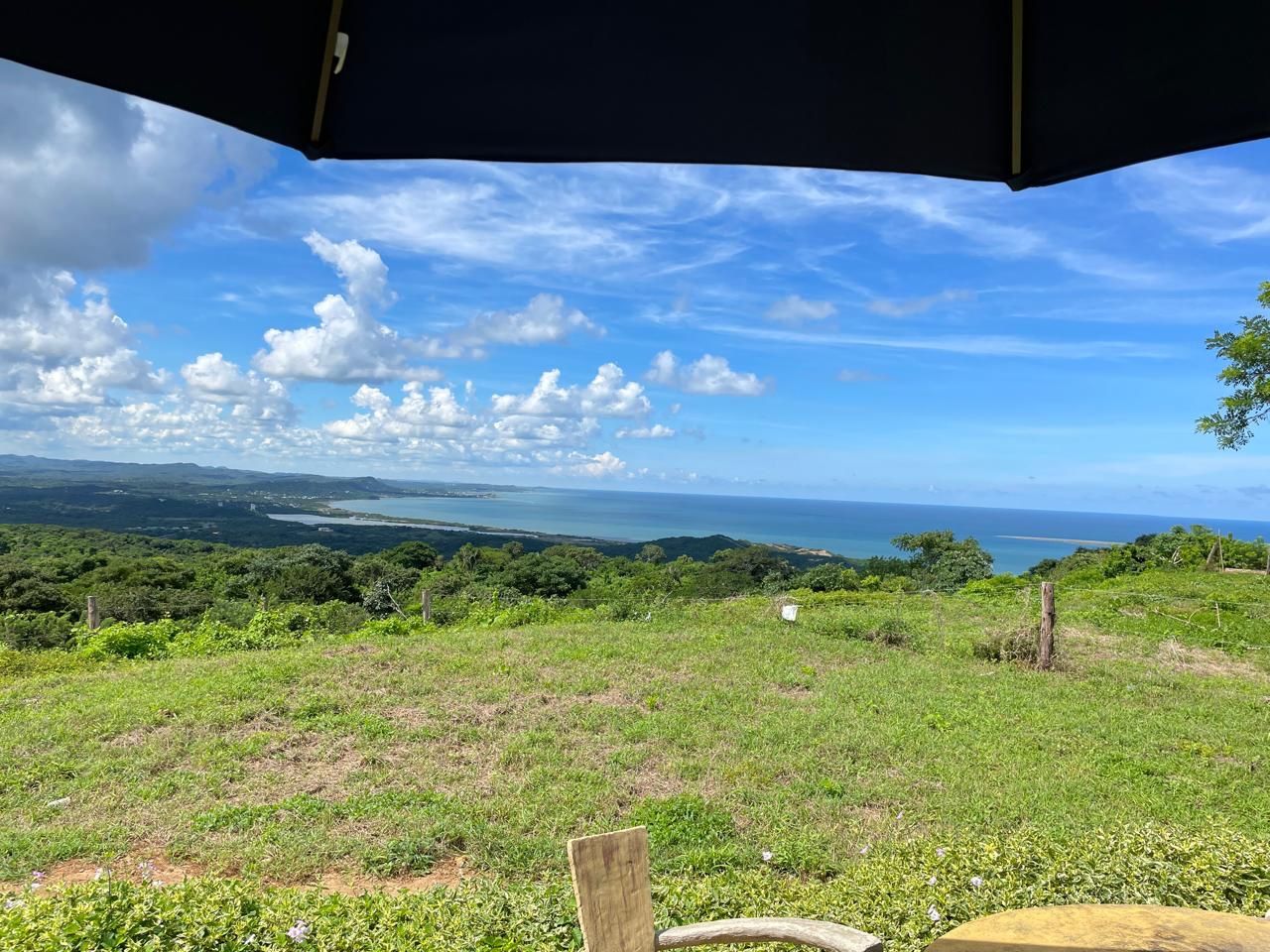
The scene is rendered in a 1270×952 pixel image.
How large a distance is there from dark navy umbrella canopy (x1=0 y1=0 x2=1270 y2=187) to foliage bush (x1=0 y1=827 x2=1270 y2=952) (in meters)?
2.20

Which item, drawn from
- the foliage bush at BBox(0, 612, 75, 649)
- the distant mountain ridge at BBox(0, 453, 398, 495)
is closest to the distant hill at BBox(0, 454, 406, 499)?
the distant mountain ridge at BBox(0, 453, 398, 495)

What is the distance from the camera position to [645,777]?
4.47 meters

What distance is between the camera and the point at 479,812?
3.89m

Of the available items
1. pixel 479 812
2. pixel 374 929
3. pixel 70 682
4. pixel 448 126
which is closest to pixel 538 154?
pixel 448 126

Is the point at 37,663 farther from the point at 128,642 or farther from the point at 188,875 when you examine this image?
the point at 188,875

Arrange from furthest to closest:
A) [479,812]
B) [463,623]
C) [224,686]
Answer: [463,623], [224,686], [479,812]

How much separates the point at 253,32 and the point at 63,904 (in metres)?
2.50

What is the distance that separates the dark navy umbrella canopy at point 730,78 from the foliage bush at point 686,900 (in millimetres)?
2201

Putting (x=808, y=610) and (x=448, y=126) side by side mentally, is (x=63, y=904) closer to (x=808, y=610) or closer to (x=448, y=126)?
(x=448, y=126)

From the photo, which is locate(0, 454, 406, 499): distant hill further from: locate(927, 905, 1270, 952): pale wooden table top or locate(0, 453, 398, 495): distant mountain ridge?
locate(927, 905, 1270, 952): pale wooden table top

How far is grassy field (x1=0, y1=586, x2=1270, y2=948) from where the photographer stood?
2.72m

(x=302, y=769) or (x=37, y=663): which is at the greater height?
(x=302, y=769)

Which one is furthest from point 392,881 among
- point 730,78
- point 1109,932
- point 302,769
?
point 730,78

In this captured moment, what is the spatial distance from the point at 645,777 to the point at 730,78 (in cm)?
410
